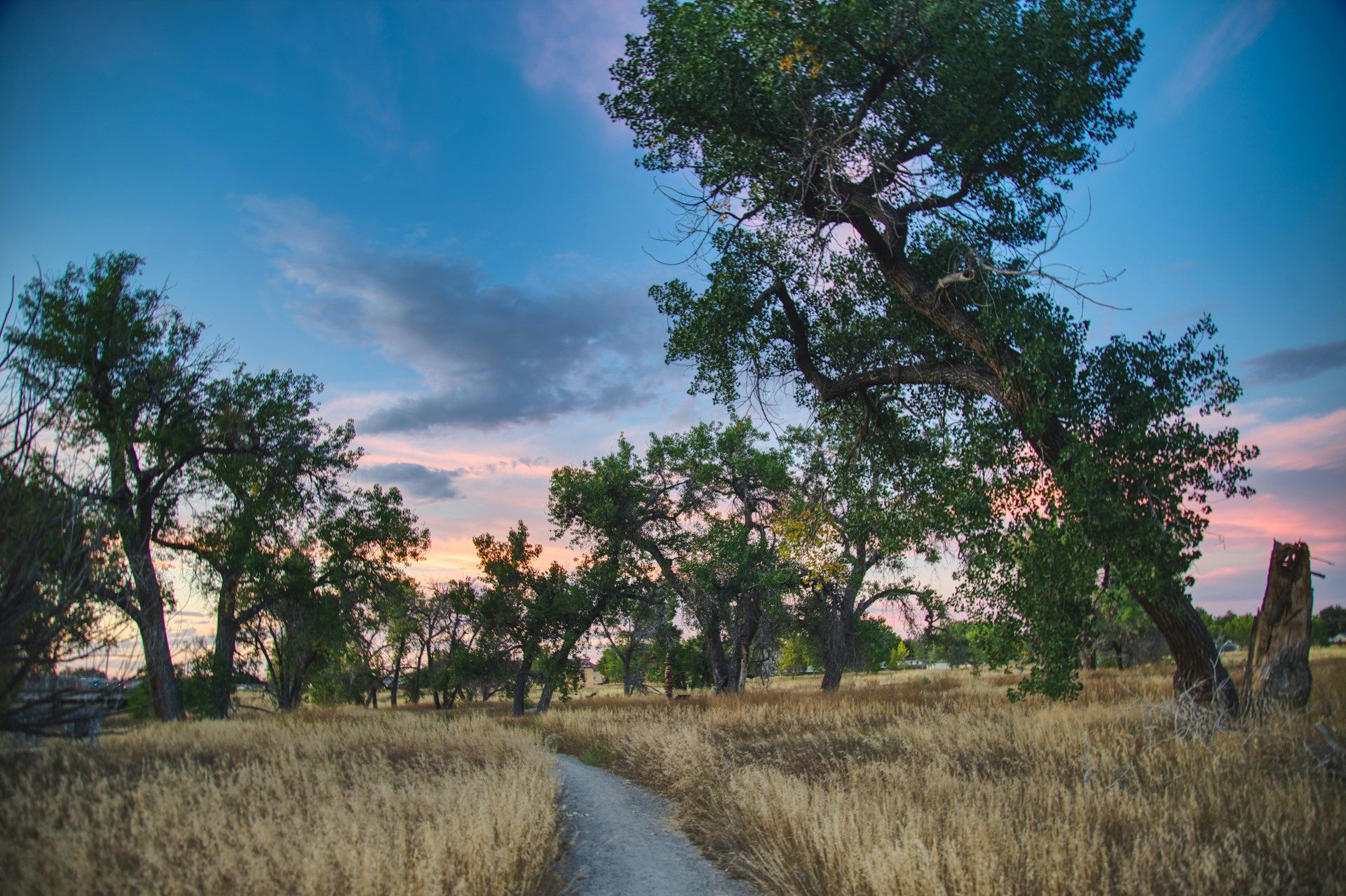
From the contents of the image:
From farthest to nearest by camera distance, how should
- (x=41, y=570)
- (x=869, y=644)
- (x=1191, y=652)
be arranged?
(x=869, y=644) < (x=1191, y=652) < (x=41, y=570)

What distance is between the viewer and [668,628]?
90.0 ft

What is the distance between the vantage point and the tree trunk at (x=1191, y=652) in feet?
30.1

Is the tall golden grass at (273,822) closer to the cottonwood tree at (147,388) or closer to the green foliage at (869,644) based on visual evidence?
the cottonwood tree at (147,388)

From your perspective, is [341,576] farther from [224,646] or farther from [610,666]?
[610,666]

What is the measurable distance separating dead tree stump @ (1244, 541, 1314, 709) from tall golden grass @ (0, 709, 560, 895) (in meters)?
9.97

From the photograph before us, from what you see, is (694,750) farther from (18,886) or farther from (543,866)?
(18,886)

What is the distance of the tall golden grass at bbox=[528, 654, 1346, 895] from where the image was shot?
468 cm

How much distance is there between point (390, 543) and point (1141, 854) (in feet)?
86.2

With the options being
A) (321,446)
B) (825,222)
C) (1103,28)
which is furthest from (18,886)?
(321,446)

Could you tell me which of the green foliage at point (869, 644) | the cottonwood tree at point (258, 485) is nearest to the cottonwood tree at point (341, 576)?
the cottonwood tree at point (258, 485)

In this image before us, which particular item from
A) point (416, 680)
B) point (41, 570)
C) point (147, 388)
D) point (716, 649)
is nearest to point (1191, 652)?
point (41, 570)

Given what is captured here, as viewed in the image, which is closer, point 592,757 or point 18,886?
point 18,886

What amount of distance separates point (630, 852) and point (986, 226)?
11.5 metres

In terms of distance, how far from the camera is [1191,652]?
9.53 metres
